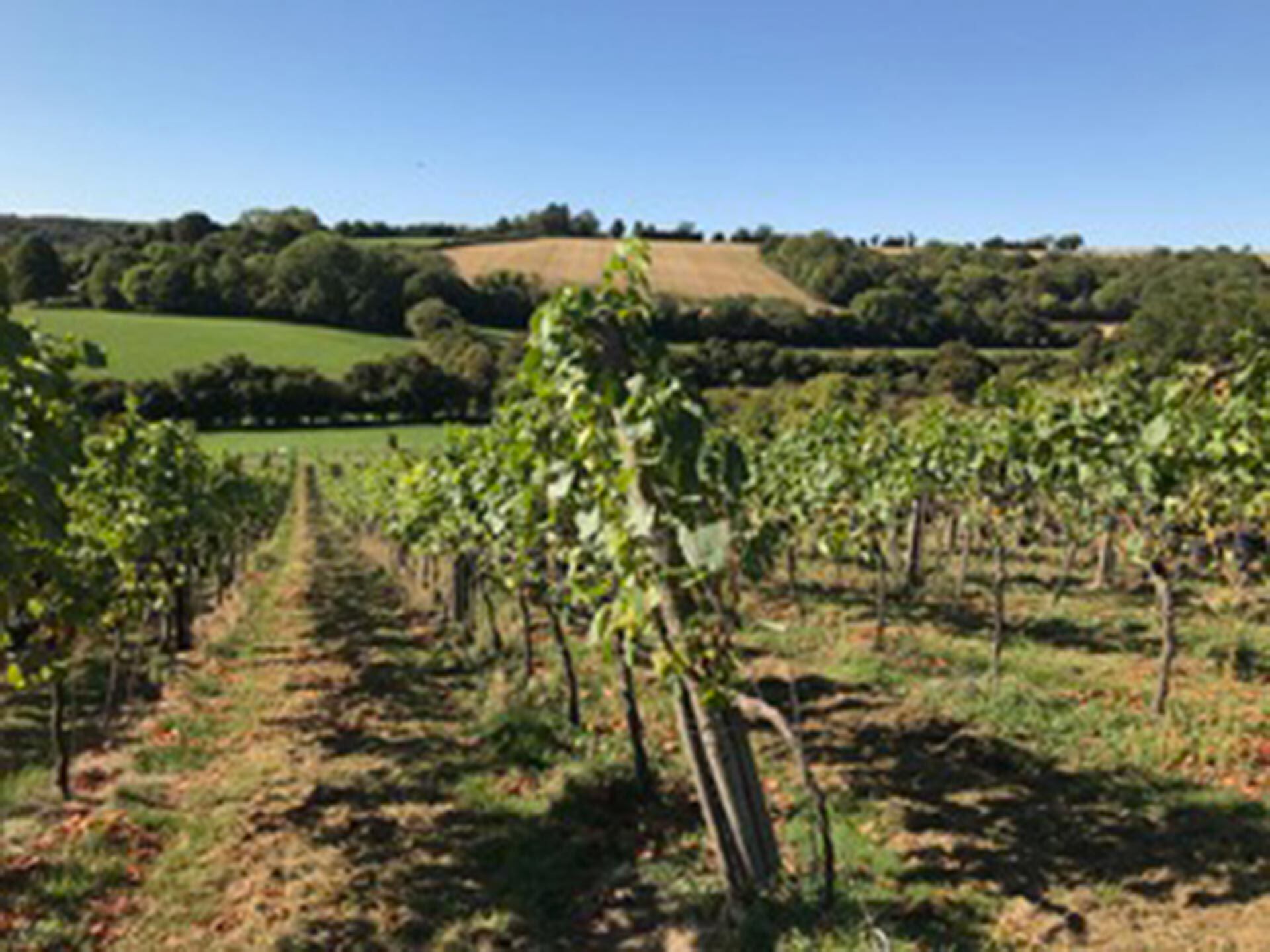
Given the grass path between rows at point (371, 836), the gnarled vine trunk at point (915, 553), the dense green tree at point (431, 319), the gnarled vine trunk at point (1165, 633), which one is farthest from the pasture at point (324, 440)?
the gnarled vine trunk at point (1165, 633)

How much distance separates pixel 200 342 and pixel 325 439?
828 inches

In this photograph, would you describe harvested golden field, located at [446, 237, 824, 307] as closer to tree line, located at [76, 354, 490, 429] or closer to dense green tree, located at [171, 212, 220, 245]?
tree line, located at [76, 354, 490, 429]

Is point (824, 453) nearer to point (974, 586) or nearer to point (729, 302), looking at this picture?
point (974, 586)

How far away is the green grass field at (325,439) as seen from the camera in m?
65.6

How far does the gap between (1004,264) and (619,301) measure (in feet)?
457

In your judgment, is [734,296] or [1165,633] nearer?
[1165,633]

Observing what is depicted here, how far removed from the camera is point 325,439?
232 feet

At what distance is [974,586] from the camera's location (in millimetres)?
20547

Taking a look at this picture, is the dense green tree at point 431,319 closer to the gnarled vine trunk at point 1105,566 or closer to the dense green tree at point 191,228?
the dense green tree at point 191,228

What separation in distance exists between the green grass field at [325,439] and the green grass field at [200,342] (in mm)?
7846

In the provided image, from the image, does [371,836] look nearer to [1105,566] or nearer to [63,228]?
[1105,566]

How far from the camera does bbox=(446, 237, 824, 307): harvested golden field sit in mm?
101438

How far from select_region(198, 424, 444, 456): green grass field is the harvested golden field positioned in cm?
3140

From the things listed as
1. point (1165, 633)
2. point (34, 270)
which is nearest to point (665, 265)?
point (34, 270)
